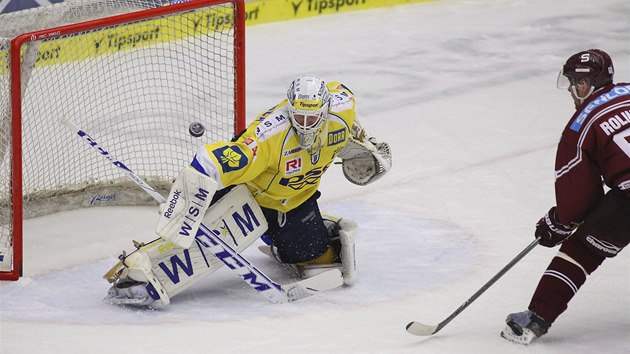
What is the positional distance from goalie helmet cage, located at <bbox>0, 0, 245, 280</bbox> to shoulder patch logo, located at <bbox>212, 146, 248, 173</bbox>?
2.72 ft

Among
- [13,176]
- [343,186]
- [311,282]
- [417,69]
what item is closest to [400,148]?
[343,186]

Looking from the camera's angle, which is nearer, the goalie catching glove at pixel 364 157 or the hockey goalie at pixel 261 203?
the hockey goalie at pixel 261 203

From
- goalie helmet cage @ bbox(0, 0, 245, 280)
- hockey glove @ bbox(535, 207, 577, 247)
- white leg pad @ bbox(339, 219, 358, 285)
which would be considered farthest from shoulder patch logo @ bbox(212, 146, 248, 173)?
hockey glove @ bbox(535, 207, 577, 247)

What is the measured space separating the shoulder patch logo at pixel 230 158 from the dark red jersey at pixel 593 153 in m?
1.06

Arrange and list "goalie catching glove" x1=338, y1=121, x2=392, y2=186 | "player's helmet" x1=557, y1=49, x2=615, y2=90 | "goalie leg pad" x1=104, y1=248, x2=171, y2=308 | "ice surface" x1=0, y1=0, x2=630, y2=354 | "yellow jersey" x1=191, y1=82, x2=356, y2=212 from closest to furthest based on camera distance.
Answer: "player's helmet" x1=557, y1=49, x2=615, y2=90 → "ice surface" x1=0, y1=0, x2=630, y2=354 → "yellow jersey" x1=191, y1=82, x2=356, y2=212 → "goalie leg pad" x1=104, y1=248, x2=171, y2=308 → "goalie catching glove" x1=338, y1=121, x2=392, y2=186

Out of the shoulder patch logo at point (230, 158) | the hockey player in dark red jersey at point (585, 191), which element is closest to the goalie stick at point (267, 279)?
the shoulder patch logo at point (230, 158)

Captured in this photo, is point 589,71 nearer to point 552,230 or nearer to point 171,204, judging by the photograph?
point 552,230

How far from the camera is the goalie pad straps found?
399cm

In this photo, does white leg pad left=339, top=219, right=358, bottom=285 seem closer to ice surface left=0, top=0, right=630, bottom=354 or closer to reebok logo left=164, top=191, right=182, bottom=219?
ice surface left=0, top=0, right=630, bottom=354

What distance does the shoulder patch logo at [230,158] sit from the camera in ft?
13.2

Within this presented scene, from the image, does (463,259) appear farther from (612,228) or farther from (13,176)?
(13,176)

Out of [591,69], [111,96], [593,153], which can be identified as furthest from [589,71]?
[111,96]

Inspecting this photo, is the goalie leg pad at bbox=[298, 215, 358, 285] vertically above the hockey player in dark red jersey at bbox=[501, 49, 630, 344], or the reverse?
the hockey player in dark red jersey at bbox=[501, 49, 630, 344]

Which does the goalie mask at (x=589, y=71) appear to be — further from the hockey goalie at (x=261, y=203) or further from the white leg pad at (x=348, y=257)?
the white leg pad at (x=348, y=257)
